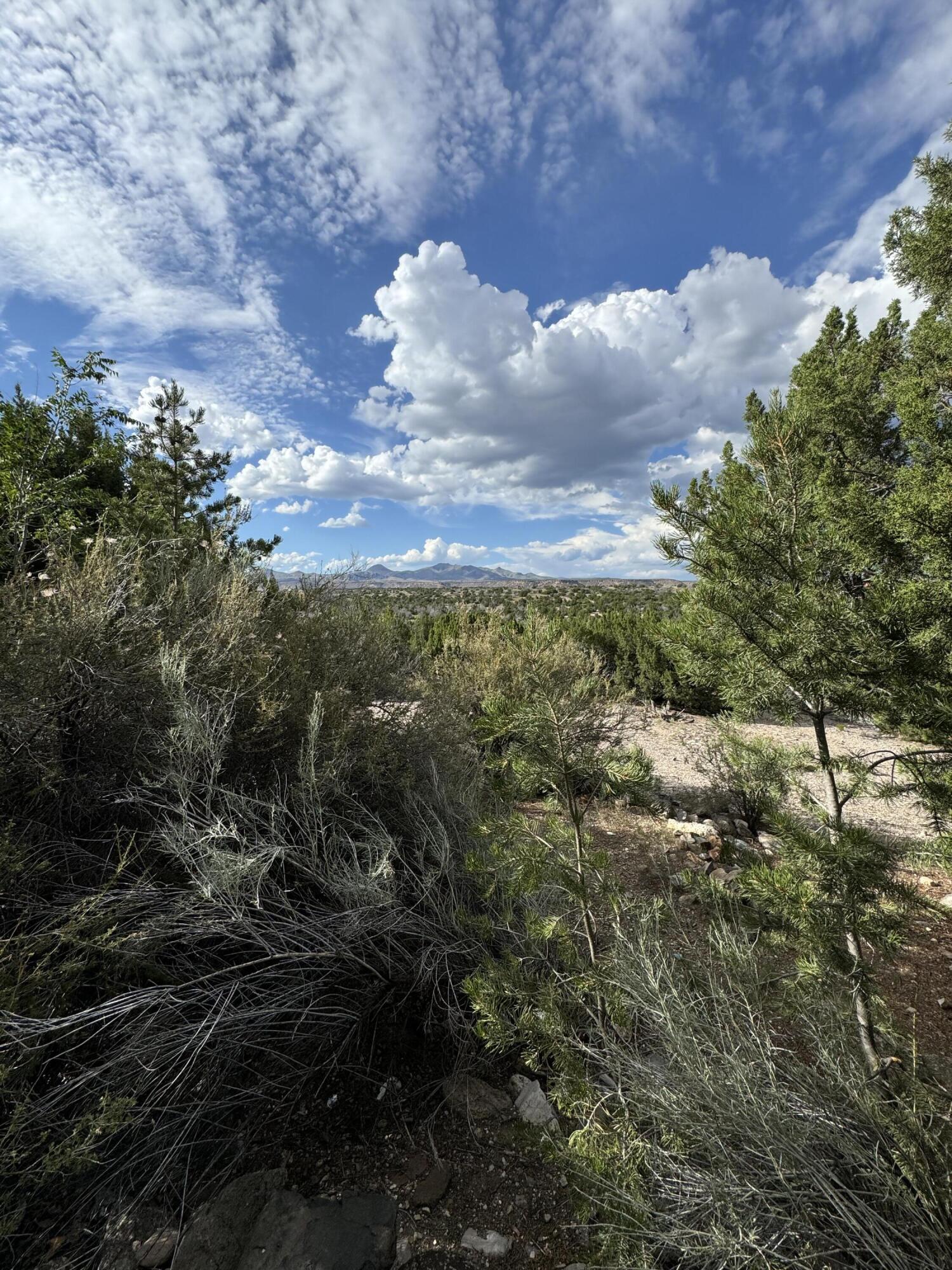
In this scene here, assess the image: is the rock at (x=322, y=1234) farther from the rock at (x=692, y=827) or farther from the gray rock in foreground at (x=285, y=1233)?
the rock at (x=692, y=827)

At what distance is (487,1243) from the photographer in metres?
1.91

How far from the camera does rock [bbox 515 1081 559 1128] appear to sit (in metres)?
2.32

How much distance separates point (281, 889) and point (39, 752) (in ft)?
4.73

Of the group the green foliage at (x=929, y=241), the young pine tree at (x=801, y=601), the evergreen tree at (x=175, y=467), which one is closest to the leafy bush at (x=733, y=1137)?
the young pine tree at (x=801, y=601)

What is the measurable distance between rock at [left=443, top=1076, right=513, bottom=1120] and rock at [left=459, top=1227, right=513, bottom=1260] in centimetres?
41

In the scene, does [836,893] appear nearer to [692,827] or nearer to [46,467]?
[692,827]

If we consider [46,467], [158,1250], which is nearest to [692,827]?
[158,1250]

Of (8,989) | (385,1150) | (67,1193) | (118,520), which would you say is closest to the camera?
(8,989)

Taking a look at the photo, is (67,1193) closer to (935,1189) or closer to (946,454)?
(935,1189)

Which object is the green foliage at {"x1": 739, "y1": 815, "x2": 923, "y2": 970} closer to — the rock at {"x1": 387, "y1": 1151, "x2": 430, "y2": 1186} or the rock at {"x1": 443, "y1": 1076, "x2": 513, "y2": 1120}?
the rock at {"x1": 443, "y1": 1076, "x2": 513, "y2": 1120}

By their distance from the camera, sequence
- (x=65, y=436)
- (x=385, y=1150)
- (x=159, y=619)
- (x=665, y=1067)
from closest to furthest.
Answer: (x=665, y=1067) → (x=385, y=1150) → (x=159, y=619) → (x=65, y=436)

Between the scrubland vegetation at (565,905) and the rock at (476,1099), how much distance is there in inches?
5.0

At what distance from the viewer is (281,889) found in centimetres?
288

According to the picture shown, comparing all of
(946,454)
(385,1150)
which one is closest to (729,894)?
(385,1150)
